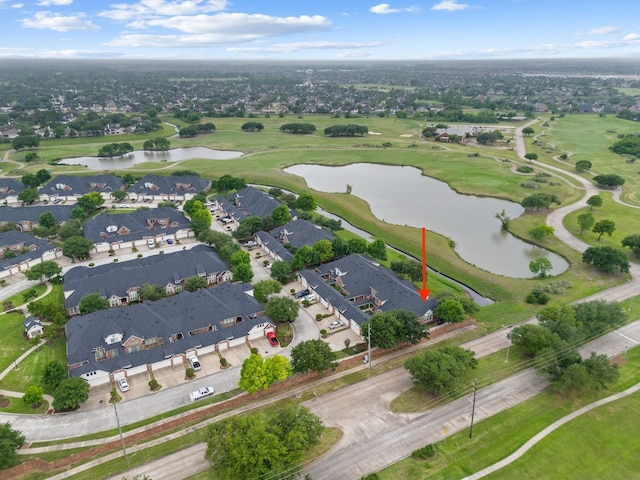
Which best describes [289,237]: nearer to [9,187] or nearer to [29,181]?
[29,181]

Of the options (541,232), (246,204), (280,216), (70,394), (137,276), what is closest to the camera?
(70,394)

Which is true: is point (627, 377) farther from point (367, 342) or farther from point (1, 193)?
point (1, 193)

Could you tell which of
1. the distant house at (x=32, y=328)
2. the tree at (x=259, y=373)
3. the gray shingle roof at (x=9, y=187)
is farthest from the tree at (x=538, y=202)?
the gray shingle roof at (x=9, y=187)

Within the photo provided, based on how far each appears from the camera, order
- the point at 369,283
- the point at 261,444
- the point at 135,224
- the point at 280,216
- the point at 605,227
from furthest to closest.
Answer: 1. the point at 280,216
2. the point at 135,224
3. the point at 605,227
4. the point at 369,283
5. the point at 261,444

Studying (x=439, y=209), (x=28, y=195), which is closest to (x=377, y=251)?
(x=439, y=209)

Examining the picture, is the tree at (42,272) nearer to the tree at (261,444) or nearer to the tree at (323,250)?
the tree at (323,250)

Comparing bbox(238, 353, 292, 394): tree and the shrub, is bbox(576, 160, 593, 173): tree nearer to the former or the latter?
the shrub
